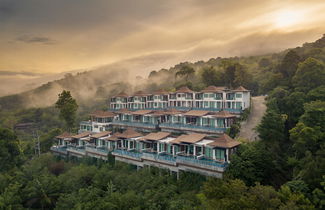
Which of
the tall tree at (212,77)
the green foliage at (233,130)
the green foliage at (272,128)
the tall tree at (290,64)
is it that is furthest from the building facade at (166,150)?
the tall tree at (212,77)

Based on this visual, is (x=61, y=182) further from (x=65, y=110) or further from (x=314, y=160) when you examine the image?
(x=314, y=160)

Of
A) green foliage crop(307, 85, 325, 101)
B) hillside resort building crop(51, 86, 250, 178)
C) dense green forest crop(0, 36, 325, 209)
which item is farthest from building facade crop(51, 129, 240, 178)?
green foliage crop(307, 85, 325, 101)

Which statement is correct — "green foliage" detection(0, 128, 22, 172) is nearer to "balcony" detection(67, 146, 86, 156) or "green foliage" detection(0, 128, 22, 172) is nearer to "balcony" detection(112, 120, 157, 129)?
"balcony" detection(67, 146, 86, 156)

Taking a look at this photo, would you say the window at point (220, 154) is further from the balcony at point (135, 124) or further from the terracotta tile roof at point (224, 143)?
the balcony at point (135, 124)

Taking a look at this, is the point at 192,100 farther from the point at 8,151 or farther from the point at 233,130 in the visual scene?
the point at 8,151

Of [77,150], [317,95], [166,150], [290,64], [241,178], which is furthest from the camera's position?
[77,150]

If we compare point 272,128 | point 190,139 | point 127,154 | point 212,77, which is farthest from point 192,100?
point 272,128

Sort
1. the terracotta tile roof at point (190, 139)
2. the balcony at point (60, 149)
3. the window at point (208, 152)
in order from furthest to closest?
the balcony at point (60, 149) → the terracotta tile roof at point (190, 139) → the window at point (208, 152)

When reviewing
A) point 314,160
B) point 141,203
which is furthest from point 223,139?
point 141,203

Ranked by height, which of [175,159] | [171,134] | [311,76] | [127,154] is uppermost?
[311,76]
